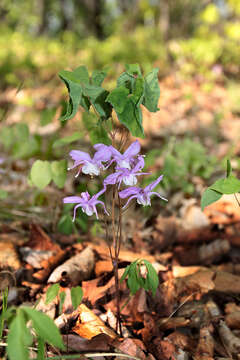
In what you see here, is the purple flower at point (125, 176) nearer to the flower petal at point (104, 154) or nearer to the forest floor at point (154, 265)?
the flower petal at point (104, 154)

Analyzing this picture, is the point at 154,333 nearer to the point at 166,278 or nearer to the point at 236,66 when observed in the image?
the point at 166,278

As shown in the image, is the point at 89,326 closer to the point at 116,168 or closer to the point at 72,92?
the point at 116,168

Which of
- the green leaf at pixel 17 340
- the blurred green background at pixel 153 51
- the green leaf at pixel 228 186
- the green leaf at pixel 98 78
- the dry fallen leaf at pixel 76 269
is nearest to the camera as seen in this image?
the green leaf at pixel 17 340

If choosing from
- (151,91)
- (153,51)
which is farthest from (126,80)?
(153,51)

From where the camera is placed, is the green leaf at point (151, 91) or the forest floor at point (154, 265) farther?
the forest floor at point (154, 265)

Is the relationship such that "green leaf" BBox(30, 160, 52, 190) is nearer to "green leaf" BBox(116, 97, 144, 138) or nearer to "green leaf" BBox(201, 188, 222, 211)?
"green leaf" BBox(116, 97, 144, 138)

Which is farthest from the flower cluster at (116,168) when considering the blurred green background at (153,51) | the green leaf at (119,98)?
the blurred green background at (153,51)

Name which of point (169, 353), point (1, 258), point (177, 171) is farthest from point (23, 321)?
point (177, 171)
